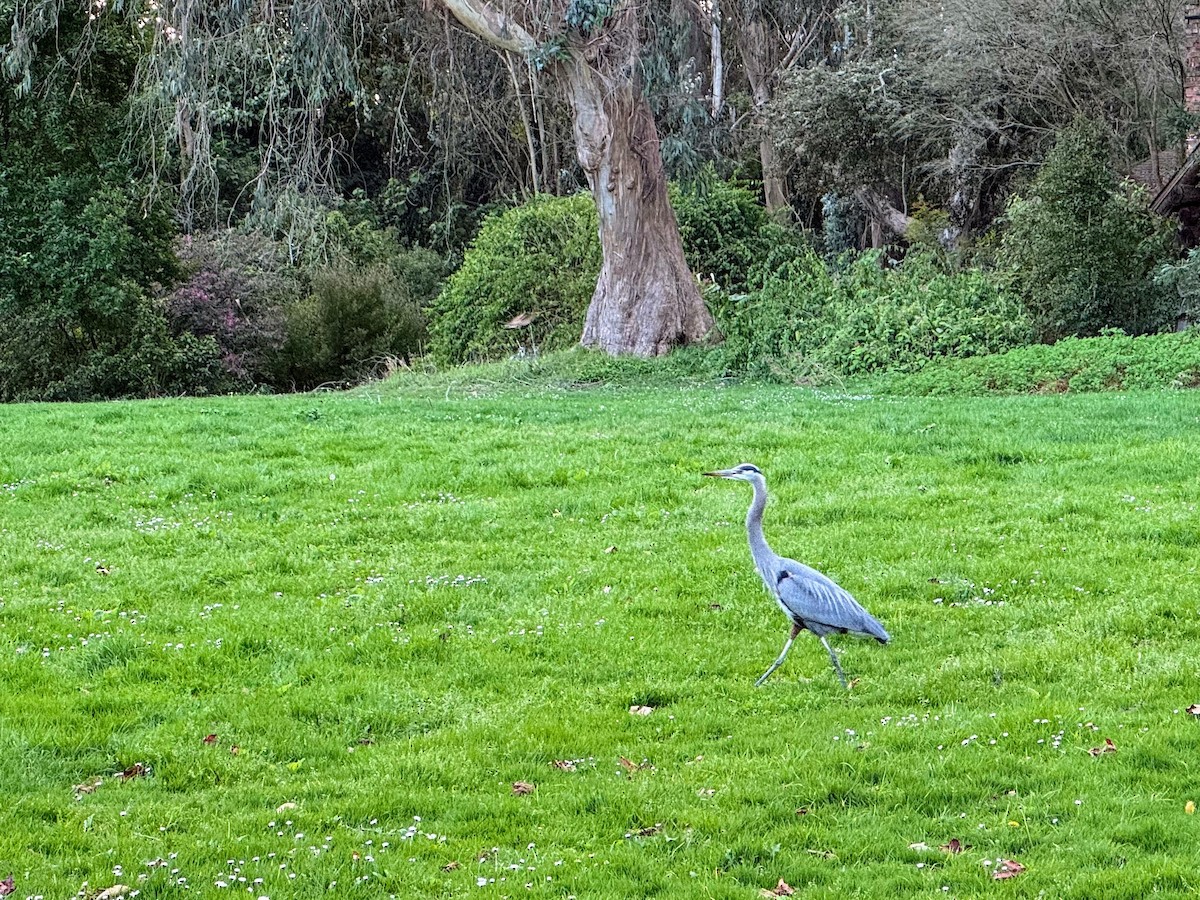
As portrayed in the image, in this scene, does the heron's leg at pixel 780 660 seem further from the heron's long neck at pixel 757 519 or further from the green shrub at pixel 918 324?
the green shrub at pixel 918 324

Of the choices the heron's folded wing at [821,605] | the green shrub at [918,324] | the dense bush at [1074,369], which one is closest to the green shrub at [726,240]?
the green shrub at [918,324]

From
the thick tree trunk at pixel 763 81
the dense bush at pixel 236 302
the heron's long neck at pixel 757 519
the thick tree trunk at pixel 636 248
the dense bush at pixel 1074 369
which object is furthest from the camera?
the thick tree trunk at pixel 763 81

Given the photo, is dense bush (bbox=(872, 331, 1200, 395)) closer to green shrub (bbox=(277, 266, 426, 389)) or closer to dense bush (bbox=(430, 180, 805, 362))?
dense bush (bbox=(430, 180, 805, 362))

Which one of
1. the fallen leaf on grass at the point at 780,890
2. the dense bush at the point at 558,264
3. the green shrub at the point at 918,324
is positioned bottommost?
the fallen leaf on grass at the point at 780,890

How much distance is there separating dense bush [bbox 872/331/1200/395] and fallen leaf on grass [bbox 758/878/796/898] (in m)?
15.4

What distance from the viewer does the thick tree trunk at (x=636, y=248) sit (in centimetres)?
2484

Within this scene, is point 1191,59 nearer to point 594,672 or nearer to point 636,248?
point 636,248

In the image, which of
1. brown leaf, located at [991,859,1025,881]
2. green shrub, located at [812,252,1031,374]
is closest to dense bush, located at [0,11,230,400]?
green shrub, located at [812,252,1031,374]

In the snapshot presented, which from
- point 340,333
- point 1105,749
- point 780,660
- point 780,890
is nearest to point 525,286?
point 340,333

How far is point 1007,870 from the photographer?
521 centimetres

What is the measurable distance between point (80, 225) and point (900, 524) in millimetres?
22983

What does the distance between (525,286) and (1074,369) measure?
13.4 metres

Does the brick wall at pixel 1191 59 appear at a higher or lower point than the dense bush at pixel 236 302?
higher

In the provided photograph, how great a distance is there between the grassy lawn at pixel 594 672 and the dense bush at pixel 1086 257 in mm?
9666
